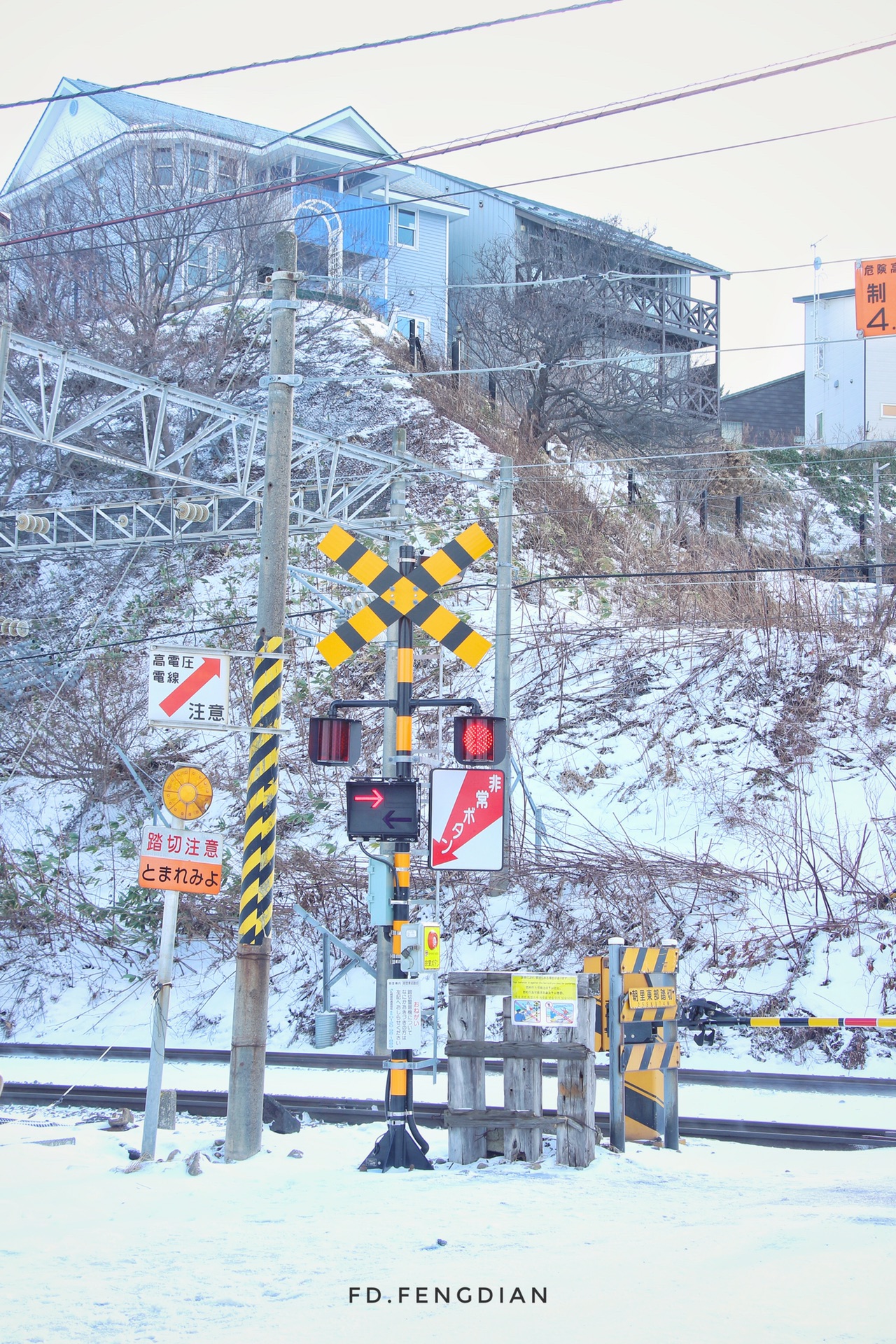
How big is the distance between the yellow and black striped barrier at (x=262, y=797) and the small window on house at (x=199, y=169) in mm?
27908

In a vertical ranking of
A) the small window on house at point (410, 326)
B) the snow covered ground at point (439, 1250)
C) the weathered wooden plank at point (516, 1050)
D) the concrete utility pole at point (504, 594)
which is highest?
the small window on house at point (410, 326)

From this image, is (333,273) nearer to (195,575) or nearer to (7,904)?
(195,575)

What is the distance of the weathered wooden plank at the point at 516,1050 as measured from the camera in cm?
848

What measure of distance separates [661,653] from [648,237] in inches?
893

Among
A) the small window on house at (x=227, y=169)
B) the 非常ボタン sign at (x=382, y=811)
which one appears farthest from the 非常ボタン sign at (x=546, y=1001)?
the small window on house at (x=227, y=169)

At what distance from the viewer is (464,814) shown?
29.8 feet

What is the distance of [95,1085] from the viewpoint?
13.9 meters

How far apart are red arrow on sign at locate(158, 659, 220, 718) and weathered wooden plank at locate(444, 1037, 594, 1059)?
10.4 feet

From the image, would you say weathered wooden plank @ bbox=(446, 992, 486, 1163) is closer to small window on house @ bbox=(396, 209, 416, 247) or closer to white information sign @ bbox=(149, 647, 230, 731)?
white information sign @ bbox=(149, 647, 230, 731)

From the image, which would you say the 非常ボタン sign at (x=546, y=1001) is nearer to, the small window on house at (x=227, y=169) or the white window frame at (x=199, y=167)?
the white window frame at (x=199, y=167)

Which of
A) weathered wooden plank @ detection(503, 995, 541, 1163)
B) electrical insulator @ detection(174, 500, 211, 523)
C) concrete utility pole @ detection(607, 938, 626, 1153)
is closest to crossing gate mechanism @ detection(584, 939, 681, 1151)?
concrete utility pole @ detection(607, 938, 626, 1153)

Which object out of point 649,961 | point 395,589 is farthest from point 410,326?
point 649,961

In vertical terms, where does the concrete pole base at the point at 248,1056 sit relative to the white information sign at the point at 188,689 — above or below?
below

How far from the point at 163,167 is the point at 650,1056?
32.0 metres
